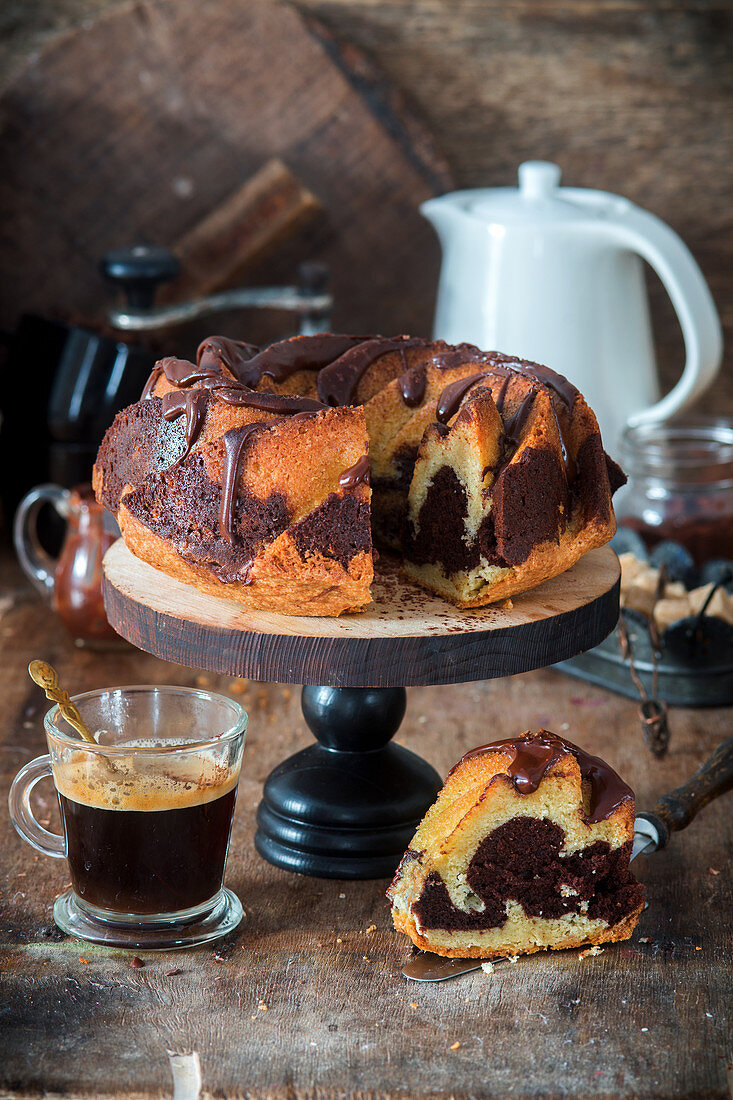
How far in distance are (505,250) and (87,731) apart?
1075mm

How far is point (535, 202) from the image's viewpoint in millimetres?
1966

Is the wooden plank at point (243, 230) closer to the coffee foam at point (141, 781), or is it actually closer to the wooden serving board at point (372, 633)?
the wooden serving board at point (372, 633)

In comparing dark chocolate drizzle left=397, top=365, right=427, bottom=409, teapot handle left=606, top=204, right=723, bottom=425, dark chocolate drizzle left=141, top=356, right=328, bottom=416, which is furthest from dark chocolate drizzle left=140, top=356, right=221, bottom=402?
teapot handle left=606, top=204, right=723, bottom=425

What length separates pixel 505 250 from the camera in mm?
1929

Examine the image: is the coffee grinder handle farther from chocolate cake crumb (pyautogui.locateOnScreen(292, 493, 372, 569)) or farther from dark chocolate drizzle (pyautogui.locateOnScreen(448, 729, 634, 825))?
dark chocolate drizzle (pyautogui.locateOnScreen(448, 729, 634, 825))

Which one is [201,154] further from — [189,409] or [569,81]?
[189,409]

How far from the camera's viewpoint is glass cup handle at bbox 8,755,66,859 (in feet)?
4.09

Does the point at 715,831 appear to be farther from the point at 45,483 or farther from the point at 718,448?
the point at 45,483

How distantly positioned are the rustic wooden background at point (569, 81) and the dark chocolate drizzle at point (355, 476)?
50.7 inches

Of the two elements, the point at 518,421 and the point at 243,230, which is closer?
the point at 518,421

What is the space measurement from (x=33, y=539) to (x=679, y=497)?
1.03 metres

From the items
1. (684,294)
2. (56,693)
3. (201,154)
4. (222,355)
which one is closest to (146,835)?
(56,693)

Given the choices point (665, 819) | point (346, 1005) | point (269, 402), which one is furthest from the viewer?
point (665, 819)

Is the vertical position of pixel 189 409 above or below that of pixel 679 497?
above
